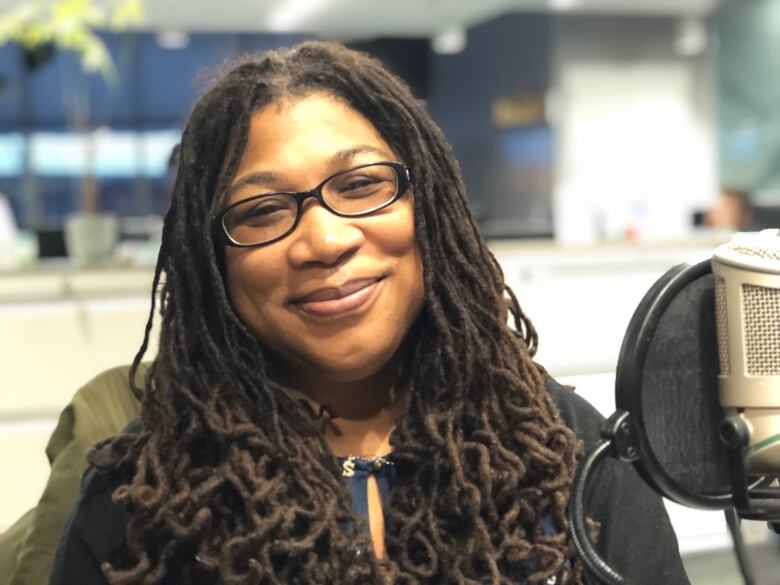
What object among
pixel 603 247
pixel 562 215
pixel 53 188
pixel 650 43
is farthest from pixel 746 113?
pixel 53 188

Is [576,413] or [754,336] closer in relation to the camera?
[754,336]

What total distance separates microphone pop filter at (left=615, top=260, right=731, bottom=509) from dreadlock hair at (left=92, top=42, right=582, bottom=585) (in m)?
0.31

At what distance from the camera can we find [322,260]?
0.89 metres

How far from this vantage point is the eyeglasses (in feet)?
2.97

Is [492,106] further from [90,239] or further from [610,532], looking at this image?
[610,532]

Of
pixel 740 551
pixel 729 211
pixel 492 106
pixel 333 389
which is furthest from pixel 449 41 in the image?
pixel 740 551

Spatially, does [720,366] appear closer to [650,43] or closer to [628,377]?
[628,377]

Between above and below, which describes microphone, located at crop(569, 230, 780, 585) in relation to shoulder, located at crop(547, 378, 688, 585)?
above

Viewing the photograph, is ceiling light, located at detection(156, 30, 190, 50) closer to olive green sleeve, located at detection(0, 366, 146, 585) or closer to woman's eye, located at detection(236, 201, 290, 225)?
olive green sleeve, located at detection(0, 366, 146, 585)

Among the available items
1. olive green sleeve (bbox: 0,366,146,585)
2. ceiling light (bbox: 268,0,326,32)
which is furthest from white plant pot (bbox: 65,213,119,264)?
ceiling light (bbox: 268,0,326,32)

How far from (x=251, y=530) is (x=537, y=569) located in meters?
0.27

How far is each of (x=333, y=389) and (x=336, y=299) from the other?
0.46 feet

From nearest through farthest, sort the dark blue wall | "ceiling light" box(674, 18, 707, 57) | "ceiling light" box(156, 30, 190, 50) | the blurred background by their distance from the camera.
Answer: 1. the blurred background
2. "ceiling light" box(674, 18, 707, 57)
3. the dark blue wall
4. "ceiling light" box(156, 30, 190, 50)

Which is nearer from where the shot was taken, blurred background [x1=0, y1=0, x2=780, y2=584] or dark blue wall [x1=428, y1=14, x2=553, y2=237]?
blurred background [x1=0, y1=0, x2=780, y2=584]
